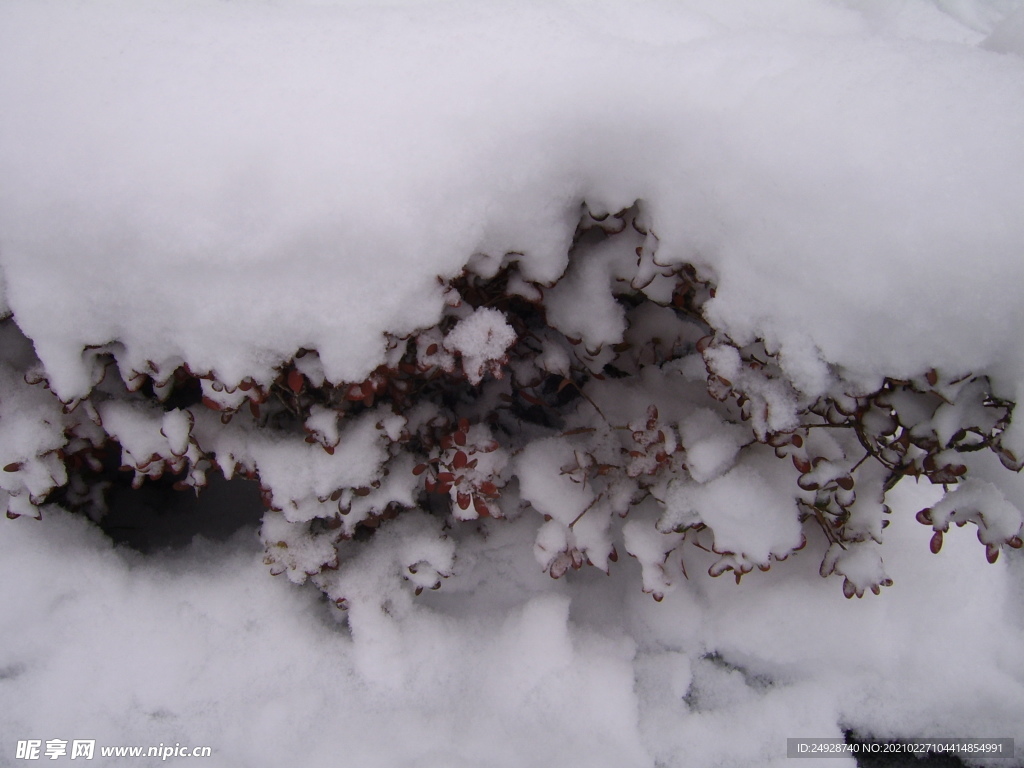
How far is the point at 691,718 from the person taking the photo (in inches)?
60.4

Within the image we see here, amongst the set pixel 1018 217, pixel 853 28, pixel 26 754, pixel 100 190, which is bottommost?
pixel 26 754

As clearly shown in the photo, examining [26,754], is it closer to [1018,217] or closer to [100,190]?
[100,190]

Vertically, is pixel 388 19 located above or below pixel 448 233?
above

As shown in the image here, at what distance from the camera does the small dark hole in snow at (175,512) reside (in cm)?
178

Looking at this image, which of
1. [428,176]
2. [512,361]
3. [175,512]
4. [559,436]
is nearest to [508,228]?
[428,176]

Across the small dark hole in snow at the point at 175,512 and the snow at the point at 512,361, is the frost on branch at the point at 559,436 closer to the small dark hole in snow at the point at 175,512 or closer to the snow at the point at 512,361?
the snow at the point at 512,361

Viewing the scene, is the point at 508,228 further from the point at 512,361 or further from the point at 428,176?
the point at 512,361

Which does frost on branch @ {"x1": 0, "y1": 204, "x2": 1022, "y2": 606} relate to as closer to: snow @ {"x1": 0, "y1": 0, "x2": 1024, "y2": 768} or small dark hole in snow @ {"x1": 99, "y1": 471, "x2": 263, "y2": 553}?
snow @ {"x1": 0, "y1": 0, "x2": 1024, "y2": 768}

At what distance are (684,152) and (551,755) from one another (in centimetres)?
137

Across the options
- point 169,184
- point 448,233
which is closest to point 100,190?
point 169,184

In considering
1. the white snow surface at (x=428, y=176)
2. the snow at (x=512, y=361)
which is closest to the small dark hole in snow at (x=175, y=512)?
the snow at (x=512, y=361)

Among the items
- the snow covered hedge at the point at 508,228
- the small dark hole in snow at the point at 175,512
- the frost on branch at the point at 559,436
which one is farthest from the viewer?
the small dark hole in snow at the point at 175,512

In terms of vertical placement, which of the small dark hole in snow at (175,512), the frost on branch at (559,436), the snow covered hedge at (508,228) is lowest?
the small dark hole in snow at (175,512)

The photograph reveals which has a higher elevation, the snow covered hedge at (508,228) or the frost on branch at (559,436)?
the snow covered hedge at (508,228)
